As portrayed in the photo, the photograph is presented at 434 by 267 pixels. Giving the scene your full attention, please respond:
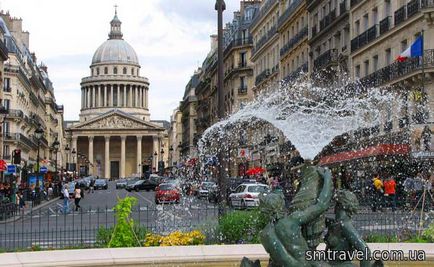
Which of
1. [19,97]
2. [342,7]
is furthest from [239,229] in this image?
[19,97]

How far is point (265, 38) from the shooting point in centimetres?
7256

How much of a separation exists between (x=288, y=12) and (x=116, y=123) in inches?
5390

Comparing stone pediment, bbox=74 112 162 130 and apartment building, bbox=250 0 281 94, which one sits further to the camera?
stone pediment, bbox=74 112 162 130

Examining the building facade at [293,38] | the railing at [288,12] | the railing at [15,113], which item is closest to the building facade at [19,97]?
the railing at [15,113]

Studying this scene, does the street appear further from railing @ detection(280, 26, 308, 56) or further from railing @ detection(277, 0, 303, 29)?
railing @ detection(277, 0, 303, 29)

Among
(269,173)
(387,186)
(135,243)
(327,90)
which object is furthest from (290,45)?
(135,243)

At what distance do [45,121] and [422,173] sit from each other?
310ft

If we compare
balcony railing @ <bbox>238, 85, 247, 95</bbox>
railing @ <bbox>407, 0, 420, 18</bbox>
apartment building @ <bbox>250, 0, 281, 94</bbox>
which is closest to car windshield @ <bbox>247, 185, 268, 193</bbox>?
railing @ <bbox>407, 0, 420, 18</bbox>

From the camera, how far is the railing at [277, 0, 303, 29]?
199 ft

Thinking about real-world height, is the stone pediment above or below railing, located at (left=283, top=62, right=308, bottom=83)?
above

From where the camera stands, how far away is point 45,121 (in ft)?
403

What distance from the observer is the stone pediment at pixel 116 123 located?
195 meters

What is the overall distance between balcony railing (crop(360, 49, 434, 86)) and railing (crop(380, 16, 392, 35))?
193 cm

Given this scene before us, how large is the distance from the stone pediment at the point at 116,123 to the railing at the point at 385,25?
15520cm
